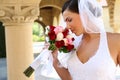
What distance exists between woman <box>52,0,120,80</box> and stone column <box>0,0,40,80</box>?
2177 millimetres

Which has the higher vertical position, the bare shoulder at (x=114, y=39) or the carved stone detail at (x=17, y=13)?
the carved stone detail at (x=17, y=13)

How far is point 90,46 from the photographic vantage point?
4.83 feet

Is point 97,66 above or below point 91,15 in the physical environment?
below

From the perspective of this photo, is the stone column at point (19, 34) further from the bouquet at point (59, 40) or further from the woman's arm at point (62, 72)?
the woman's arm at point (62, 72)

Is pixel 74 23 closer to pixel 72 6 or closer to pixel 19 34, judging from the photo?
pixel 72 6

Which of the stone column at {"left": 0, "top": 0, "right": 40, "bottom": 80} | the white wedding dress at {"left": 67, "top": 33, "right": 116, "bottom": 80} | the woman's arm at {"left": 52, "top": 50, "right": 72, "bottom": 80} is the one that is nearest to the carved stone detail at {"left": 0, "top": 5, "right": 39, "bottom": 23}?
the stone column at {"left": 0, "top": 0, "right": 40, "bottom": 80}

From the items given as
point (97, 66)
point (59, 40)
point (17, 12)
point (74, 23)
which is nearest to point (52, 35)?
point (59, 40)

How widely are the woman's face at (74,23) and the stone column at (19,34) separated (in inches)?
87.0

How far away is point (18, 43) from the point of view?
12.3 feet

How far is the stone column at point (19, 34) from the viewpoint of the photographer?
3635mm

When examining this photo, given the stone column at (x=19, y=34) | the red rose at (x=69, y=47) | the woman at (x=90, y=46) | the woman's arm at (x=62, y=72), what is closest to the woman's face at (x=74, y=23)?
the woman at (x=90, y=46)

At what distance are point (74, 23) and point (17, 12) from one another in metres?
2.26

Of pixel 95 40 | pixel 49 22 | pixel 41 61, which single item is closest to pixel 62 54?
pixel 41 61

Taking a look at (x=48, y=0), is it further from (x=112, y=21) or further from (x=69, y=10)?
(x=69, y=10)
